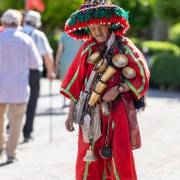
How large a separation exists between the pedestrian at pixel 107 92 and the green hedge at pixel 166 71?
39.5ft

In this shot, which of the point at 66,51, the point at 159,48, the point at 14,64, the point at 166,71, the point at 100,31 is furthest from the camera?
the point at 159,48

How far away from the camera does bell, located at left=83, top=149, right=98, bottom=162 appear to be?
523cm

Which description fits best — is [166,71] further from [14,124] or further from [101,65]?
[101,65]

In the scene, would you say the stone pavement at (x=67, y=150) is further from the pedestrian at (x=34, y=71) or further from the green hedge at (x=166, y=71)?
the green hedge at (x=166, y=71)

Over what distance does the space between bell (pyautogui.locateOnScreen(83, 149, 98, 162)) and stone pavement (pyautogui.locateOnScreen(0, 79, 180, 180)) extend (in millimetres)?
2037

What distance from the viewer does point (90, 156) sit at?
523 cm

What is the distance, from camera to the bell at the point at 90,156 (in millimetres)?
5227

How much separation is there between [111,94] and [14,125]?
3.03 m

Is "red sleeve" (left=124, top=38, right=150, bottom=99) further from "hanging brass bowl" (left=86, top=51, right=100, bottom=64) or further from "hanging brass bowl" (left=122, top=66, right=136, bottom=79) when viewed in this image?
"hanging brass bowl" (left=86, top=51, right=100, bottom=64)

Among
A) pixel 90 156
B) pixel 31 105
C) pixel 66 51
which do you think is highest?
pixel 66 51

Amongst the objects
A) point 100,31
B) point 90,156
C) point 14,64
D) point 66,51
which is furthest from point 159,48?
point 90,156

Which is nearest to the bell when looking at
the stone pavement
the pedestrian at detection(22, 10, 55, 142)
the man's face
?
the man's face

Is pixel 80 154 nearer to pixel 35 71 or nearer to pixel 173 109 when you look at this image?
pixel 35 71

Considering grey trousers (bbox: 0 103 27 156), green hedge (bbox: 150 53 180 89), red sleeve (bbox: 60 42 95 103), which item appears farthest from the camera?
green hedge (bbox: 150 53 180 89)
